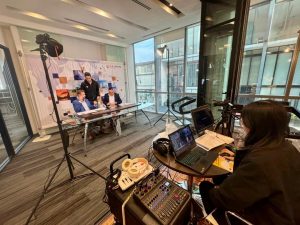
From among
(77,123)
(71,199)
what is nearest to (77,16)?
(77,123)

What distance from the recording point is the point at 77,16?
10.2 feet

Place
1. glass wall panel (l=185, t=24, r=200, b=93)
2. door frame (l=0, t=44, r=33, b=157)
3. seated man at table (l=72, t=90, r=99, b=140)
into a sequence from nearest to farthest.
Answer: door frame (l=0, t=44, r=33, b=157), seated man at table (l=72, t=90, r=99, b=140), glass wall panel (l=185, t=24, r=200, b=93)

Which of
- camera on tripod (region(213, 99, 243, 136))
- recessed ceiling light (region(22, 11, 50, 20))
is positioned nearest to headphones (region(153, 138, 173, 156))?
camera on tripod (region(213, 99, 243, 136))

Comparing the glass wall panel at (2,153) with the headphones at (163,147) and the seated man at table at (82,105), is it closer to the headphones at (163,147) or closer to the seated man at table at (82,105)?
the seated man at table at (82,105)

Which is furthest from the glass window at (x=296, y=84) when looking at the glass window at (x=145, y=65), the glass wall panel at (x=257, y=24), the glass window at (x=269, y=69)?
the glass window at (x=145, y=65)

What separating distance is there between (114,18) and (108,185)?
3632 mm

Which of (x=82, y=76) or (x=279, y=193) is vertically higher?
(x=82, y=76)

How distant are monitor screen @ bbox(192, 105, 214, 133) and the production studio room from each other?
0.01 meters

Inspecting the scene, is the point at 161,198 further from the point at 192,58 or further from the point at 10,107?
the point at 192,58

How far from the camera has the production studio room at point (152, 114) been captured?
32.7 inches

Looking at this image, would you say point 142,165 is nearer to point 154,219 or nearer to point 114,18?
point 154,219

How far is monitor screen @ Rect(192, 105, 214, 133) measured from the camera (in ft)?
4.91

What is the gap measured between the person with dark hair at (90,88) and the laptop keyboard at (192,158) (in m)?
3.84

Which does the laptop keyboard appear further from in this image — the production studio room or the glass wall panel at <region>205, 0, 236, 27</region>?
the glass wall panel at <region>205, 0, 236, 27</region>
